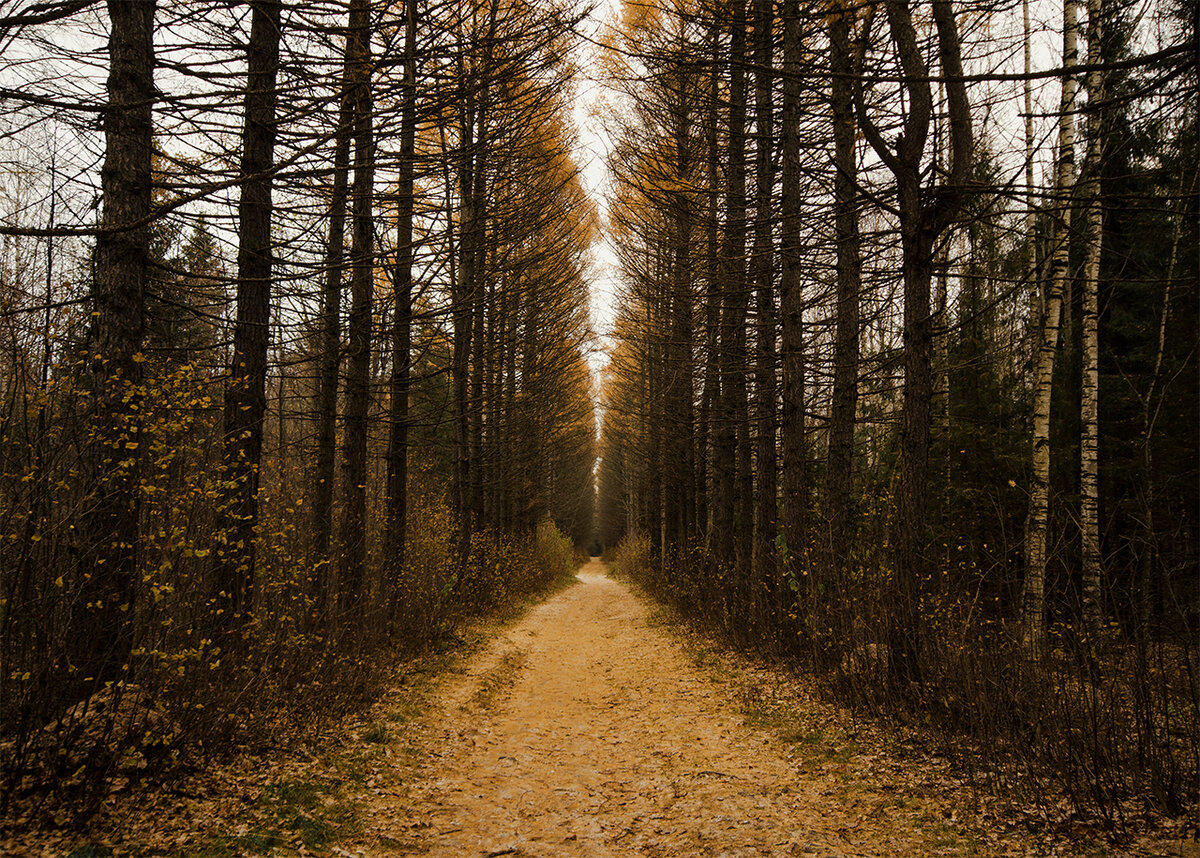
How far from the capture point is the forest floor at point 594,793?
3.27m

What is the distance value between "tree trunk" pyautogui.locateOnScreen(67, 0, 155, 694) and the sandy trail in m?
1.94

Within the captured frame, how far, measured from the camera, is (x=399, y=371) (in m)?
8.13

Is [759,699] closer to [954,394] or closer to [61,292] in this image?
[61,292]

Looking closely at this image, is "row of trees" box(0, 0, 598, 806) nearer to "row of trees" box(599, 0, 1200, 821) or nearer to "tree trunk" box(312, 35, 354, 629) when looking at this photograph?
"tree trunk" box(312, 35, 354, 629)

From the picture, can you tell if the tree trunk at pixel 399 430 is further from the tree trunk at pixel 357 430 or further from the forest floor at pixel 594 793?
the forest floor at pixel 594 793

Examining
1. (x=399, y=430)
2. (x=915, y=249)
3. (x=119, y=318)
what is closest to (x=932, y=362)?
→ (x=915, y=249)

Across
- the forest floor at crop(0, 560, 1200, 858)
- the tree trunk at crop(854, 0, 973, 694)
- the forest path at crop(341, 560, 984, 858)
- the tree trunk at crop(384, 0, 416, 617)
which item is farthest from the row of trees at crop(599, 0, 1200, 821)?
the tree trunk at crop(384, 0, 416, 617)

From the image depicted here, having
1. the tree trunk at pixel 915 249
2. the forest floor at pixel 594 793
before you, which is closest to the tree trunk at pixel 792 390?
the forest floor at pixel 594 793

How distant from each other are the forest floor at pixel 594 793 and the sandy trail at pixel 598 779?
2 centimetres

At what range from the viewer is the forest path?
11.4 feet

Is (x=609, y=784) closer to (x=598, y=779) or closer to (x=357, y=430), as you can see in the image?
(x=598, y=779)

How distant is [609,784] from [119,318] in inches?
172

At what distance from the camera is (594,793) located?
4297mm

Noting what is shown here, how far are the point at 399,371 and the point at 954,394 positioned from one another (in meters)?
11.0
